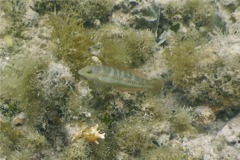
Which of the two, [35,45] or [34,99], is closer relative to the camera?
[34,99]

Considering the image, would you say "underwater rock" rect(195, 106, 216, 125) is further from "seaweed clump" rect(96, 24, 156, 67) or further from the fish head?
the fish head

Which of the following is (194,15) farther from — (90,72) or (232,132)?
(90,72)

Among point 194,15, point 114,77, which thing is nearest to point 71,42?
point 114,77

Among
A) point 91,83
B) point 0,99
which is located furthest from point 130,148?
point 0,99

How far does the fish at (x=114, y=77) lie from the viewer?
4242 mm

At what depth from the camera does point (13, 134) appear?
4723 millimetres

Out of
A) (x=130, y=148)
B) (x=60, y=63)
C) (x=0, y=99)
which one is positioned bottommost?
(x=130, y=148)

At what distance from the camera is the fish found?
13.9 ft

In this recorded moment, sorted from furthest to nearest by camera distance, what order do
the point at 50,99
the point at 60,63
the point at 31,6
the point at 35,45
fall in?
the point at 31,6 < the point at 35,45 < the point at 60,63 < the point at 50,99

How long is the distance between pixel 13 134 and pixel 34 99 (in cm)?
59

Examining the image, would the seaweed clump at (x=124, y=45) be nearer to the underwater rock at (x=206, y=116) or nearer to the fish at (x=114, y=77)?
the fish at (x=114, y=77)

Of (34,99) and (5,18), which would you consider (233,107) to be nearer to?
(34,99)

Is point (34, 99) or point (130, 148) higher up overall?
point (34, 99)

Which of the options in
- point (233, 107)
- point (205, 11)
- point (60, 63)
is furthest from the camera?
point (205, 11)
